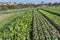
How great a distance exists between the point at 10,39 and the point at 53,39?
2.93 m

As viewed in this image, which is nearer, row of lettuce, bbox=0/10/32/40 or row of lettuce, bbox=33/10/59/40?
row of lettuce, bbox=0/10/32/40

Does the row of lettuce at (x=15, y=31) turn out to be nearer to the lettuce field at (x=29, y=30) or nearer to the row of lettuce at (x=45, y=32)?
the lettuce field at (x=29, y=30)

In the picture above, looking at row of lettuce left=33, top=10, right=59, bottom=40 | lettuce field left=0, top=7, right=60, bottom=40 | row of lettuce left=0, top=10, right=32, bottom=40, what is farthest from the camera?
row of lettuce left=33, top=10, right=59, bottom=40

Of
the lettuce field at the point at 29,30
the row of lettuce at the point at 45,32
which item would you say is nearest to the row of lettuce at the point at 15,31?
the lettuce field at the point at 29,30

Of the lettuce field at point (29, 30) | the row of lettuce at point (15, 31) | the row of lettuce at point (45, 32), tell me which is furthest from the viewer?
the row of lettuce at point (45, 32)

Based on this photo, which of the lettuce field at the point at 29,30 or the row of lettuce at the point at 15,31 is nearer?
the row of lettuce at the point at 15,31

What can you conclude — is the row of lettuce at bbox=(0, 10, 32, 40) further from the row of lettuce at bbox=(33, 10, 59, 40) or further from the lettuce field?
the row of lettuce at bbox=(33, 10, 59, 40)

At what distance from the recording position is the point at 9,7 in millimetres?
107000

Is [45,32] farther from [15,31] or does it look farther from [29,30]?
[15,31]

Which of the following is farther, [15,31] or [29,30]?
[29,30]

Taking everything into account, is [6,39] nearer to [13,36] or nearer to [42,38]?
[13,36]

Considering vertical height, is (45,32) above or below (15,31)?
below

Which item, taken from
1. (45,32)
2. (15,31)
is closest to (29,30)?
(45,32)

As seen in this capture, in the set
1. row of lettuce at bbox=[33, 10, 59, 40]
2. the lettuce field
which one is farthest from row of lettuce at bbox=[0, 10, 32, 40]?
A: row of lettuce at bbox=[33, 10, 59, 40]
